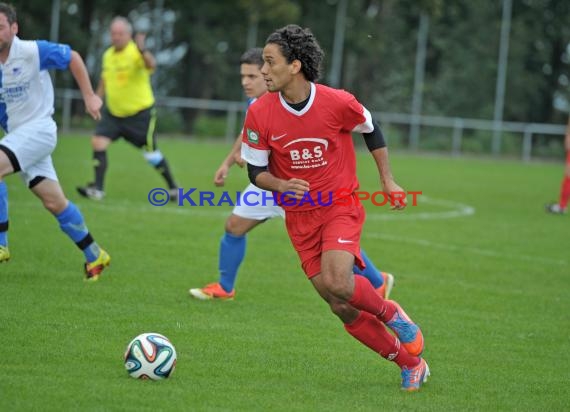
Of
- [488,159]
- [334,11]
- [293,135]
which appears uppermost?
[334,11]

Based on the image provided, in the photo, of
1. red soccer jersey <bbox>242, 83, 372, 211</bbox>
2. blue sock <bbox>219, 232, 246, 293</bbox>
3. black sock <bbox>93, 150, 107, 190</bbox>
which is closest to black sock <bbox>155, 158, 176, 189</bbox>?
black sock <bbox>93, 150, 107, 190</bbox>

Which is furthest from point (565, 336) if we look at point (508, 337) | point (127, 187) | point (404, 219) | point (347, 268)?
point (127, 187)

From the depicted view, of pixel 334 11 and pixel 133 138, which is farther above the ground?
pixel 334 11

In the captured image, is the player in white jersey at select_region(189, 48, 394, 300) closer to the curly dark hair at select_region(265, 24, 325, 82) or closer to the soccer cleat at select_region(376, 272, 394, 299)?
the soccer cleat at select_region(376, 272, 394, 299)

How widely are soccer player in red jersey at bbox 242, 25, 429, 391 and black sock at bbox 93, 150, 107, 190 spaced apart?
8355 mm

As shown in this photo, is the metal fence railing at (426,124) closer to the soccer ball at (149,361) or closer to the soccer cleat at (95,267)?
the soccer cleat at (95,267)

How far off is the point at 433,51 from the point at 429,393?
37.6 metres

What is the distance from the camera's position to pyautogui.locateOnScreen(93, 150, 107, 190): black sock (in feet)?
46.4

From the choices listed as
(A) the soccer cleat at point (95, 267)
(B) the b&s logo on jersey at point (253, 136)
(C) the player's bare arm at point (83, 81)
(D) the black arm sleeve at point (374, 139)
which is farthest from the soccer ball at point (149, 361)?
(C) the player's bare arm at point (83, 81)

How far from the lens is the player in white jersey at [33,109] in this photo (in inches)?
314

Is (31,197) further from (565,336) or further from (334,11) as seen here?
(334,11)

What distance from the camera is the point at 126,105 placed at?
1457 cm

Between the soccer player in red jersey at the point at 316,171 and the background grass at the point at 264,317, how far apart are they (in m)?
0.34

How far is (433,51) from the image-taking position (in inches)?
1668
